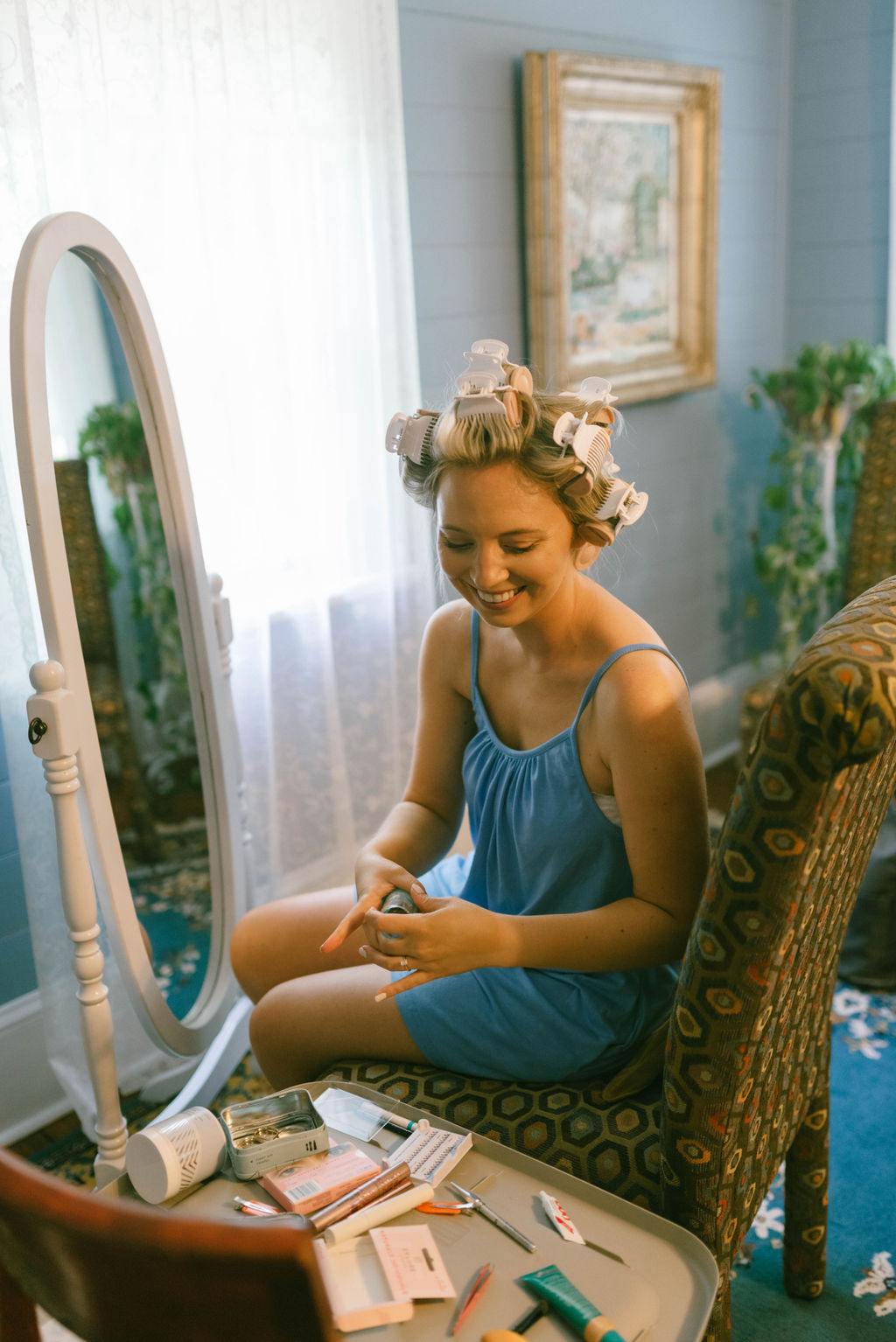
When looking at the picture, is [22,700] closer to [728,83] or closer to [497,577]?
[497,577]

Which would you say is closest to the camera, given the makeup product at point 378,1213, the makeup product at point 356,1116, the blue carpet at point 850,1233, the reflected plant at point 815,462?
the makeup product at point 378,1213

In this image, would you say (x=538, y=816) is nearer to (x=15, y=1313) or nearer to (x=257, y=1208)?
(x=257, y=1208)

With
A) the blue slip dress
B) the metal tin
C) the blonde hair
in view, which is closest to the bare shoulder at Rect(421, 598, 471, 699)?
the blue slip dress

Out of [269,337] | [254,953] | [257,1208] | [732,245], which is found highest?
[732,245]

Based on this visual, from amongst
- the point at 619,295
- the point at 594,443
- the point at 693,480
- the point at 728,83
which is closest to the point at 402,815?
the point at 594,443

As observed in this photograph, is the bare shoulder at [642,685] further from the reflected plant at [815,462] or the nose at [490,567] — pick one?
the reflected plant at [815,462]

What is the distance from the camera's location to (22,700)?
179 centimetres

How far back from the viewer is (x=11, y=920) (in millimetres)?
1943

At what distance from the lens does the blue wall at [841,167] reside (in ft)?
10.5

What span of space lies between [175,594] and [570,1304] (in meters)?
1.25

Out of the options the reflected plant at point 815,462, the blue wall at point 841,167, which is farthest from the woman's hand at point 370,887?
the blue wall at point 841,167

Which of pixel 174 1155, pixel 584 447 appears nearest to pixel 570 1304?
pixel 174 1155

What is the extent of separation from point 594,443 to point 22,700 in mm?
1047

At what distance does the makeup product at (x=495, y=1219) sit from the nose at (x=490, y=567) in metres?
0.61
